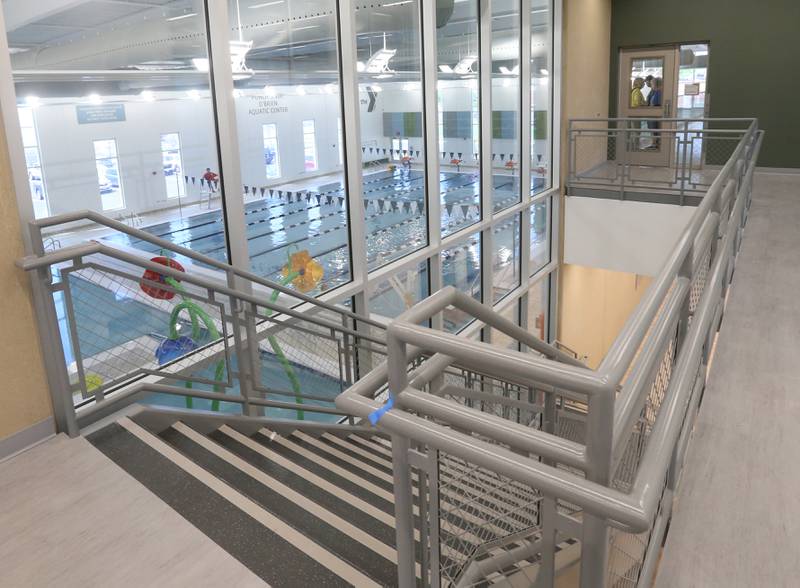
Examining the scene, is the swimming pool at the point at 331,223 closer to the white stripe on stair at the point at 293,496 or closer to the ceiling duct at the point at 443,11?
the white stripe on stair at the point at 293,496

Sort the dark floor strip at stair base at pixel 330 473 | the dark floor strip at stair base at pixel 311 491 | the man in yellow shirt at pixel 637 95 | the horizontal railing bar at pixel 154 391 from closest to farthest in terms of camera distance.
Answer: the dark floor strip at stair base at pixel 311 491 → the horizontal railing bar at pixel 154 391 → the dark floor strip at stair base at pixel 330 473 → the man in yellow shirt at pixel 637 95

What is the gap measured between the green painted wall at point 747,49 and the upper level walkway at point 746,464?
22.7 ft

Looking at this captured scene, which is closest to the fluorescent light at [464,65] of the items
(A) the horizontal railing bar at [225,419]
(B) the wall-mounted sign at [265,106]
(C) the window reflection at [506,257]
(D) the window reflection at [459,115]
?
(D) the window reflection at [459,115]

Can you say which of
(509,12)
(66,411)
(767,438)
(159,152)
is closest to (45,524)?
(66,411)

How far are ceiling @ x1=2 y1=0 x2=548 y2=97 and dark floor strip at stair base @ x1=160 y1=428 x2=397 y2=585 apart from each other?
181 cm

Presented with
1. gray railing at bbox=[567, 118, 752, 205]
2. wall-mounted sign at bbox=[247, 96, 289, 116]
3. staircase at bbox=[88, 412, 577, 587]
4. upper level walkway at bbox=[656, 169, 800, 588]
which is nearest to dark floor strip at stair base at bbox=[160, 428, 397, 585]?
staircase at bbox=[88, 412, 577, 587]

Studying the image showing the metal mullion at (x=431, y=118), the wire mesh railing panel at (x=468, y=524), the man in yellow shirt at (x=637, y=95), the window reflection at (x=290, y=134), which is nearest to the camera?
the wire mesh railing panel at (x=468, y=524)

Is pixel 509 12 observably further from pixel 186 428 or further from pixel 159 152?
pixel 186 428

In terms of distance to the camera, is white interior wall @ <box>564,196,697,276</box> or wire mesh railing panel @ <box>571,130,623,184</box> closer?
white interior wall @ <box>564,196,697,276</box>

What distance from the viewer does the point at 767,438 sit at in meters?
2.54

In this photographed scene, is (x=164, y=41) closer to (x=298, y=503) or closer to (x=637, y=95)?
(x=298, y=503)

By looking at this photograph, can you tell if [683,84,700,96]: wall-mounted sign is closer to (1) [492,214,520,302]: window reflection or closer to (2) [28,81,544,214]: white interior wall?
(1) [492,214,520,302]: window reflection

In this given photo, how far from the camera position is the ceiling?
124 inches

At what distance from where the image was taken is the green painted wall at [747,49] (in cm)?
966
